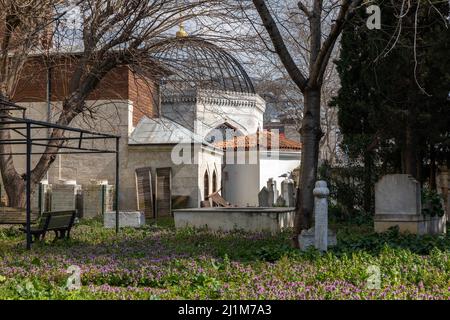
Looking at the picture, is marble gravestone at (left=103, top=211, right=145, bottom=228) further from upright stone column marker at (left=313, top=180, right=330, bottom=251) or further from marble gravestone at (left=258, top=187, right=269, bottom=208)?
upright stone column marker at (left=313, top=180, right=330, bottom=251)

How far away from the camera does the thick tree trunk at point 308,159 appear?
1200 centimetres

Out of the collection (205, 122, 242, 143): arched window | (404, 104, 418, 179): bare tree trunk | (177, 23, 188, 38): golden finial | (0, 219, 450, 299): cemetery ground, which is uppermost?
(177, 23, 188, 38): golden finial

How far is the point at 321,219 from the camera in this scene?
36.6ft

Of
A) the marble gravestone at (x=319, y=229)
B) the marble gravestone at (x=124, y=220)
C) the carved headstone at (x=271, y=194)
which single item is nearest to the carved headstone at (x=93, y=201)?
the marble gravestone at (x=124, y=220)

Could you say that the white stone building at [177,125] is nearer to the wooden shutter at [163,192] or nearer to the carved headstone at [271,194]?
the wooden shutter at [163,192]

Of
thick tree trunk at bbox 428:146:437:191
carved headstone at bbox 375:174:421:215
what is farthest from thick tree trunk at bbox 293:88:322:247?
thick tree trunk at bbox 428:146:437:191

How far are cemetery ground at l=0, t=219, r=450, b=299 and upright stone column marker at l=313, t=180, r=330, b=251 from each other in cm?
28

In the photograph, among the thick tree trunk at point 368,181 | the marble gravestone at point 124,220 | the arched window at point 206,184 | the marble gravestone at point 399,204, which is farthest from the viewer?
the arched window at point 206,184

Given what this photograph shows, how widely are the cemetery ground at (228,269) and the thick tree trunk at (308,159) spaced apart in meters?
0.96

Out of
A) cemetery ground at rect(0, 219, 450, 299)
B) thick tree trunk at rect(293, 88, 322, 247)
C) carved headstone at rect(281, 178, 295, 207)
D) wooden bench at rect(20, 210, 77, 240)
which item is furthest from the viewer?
carved headstone at rect(281, 178, 295, 207)

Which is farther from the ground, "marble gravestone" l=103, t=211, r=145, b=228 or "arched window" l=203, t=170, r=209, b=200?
"arched window" l=203, t=170, r=209, b=200

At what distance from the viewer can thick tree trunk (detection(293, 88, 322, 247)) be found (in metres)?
12.0

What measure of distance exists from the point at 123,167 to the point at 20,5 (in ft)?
36.8

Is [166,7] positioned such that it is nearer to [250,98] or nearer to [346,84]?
[346,84]
